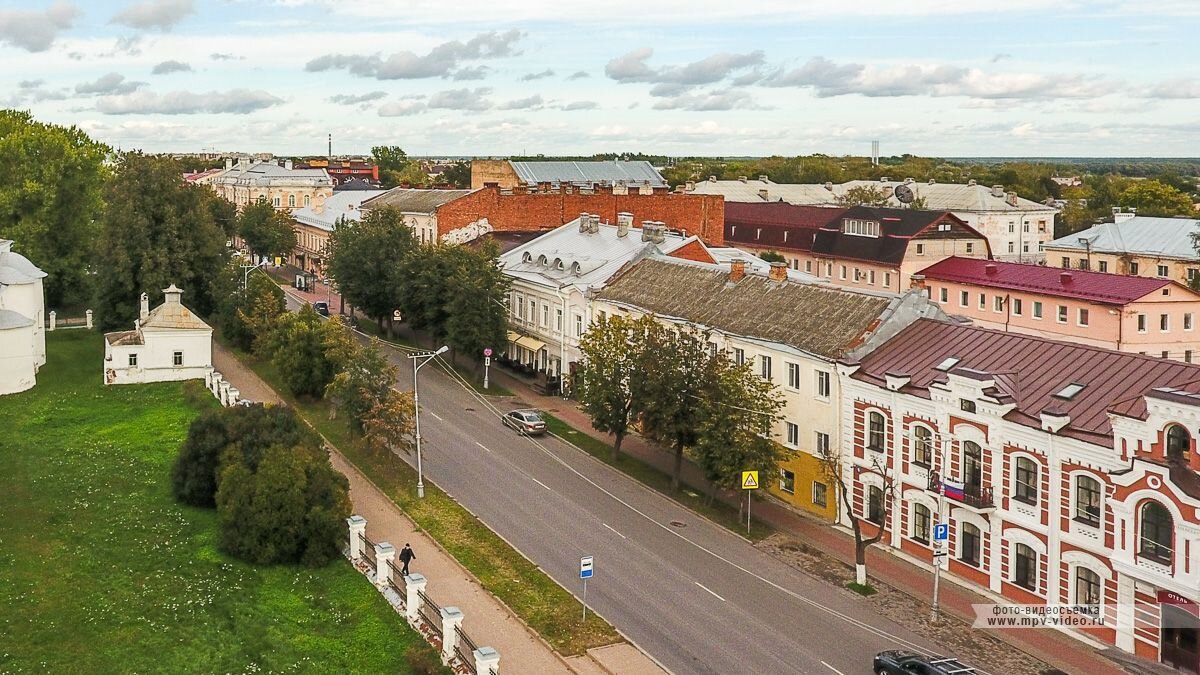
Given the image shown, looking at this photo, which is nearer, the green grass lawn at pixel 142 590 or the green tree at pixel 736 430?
the green grass lawn at pixel 142 590

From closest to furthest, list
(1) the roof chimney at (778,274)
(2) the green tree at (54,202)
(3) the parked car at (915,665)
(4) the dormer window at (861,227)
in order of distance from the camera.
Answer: (3) the parked car at (915,665)
(1) the roof chimney at (778,274)
(2) the green tree at (54,202)
(4) the dormer window at (861,227)

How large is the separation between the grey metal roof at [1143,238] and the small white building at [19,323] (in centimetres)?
6889

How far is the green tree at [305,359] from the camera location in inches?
2127

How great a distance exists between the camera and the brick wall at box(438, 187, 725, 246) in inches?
3155

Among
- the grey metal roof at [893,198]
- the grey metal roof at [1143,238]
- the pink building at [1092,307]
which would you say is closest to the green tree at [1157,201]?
the grey metal roof at [893,198]

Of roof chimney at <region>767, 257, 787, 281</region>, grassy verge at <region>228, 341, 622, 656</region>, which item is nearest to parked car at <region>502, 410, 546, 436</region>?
grassy verge at <region>228, 341, 622, 656</region>

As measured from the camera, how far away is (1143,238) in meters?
84.3

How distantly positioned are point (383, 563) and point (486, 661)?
7.85 m

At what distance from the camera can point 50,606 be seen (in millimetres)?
30609

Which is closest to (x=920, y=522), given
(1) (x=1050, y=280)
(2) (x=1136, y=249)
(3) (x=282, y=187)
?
(1) (x=1050, y=280)

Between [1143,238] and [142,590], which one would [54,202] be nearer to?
[142,590]

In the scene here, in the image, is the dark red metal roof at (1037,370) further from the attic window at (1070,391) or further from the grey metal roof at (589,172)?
the grey metal roof at (589,172)

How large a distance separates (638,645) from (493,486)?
14610mm

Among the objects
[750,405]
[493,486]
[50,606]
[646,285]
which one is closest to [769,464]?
[750,405]
